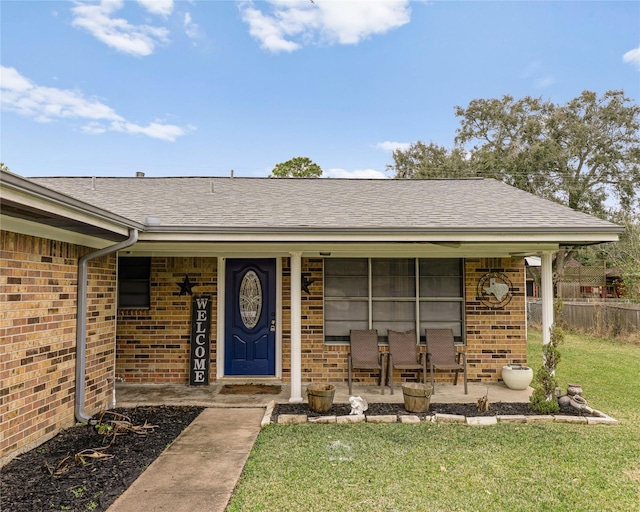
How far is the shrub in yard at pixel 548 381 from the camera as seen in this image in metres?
4.84

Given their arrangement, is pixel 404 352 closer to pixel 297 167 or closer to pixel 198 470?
pixel 198 470

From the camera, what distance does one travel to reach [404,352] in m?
6.08

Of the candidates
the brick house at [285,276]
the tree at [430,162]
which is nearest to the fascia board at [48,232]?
the brick house at [285,276]

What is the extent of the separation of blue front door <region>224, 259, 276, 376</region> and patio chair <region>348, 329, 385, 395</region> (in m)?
1.31

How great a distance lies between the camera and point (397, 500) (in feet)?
9.76

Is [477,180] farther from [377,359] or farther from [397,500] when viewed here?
[397,500]

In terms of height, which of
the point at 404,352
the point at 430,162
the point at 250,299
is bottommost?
the point at 404,352

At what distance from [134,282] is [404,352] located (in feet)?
14.1

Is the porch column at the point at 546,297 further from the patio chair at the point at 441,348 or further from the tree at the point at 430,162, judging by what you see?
the tree at the point at 430,162

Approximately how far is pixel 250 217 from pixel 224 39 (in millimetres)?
10053

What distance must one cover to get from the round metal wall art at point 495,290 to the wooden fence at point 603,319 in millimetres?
5201

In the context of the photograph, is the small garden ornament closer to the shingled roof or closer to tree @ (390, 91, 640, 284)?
the shingled roof

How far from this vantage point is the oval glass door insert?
6.55 meters

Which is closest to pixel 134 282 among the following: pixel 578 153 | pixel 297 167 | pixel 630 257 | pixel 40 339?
pixel 40 339
